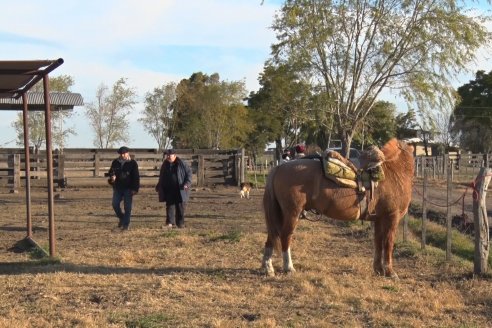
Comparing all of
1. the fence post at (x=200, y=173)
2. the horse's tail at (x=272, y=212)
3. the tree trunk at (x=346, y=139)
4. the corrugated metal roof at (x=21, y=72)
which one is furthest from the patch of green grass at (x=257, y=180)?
the horse's tail at (x=272, y=212)

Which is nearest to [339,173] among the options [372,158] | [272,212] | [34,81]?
[372,158]

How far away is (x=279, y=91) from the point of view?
15648 millimetres

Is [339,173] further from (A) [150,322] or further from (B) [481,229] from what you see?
(A) [150,322]

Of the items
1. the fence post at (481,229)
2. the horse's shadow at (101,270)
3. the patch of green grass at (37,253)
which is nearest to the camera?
the fence post at (481,229)

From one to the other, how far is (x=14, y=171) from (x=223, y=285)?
19.0 m

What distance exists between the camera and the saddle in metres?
7.50

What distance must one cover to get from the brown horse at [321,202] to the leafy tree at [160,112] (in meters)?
39.5

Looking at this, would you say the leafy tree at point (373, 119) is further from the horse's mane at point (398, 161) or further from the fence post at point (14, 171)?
the fence post at point (14, 171)

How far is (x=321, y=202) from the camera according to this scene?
24.8 feet

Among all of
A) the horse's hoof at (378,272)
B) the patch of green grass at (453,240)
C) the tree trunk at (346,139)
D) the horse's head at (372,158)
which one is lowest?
the patch of green grass at (453,240)

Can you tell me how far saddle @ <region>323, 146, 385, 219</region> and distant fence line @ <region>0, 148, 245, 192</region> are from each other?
17427mm

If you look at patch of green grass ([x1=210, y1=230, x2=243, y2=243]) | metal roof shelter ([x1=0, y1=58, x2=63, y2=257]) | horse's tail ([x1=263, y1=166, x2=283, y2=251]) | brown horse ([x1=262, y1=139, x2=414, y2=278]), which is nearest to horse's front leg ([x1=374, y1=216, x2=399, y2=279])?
brown horse ([x1=262, y1=139, x2=414, y2=278])

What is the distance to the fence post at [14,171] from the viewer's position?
23.5m

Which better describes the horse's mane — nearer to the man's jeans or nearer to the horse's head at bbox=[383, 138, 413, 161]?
the horse's head at bbox=[383, 138, 413, 161]
